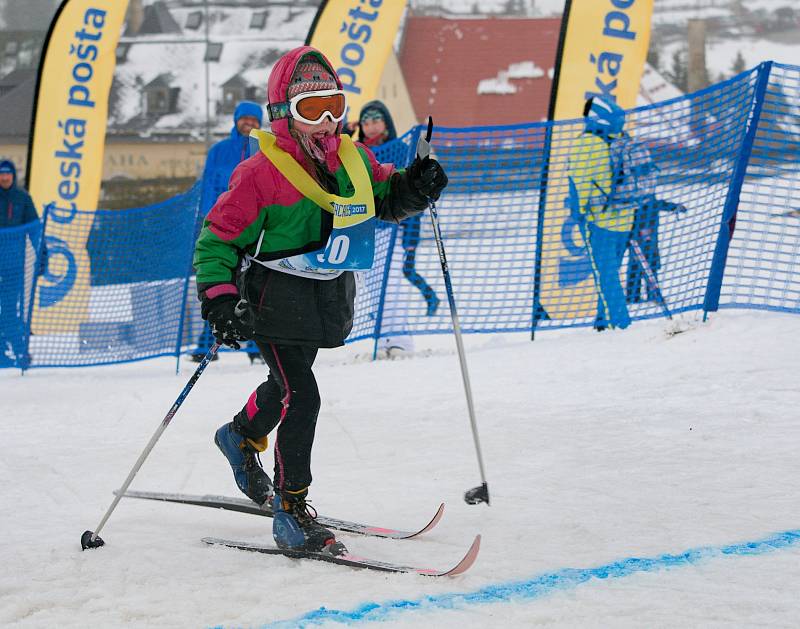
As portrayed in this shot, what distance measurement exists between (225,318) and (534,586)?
126cm

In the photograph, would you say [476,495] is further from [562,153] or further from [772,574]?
[562,153]

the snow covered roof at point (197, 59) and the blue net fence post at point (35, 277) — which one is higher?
the snow covered roof at point (197, 59)

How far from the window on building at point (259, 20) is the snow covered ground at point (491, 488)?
44.9m

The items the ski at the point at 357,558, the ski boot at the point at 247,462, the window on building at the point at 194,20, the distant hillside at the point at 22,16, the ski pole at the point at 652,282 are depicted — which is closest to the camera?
the ski at the point at 357,558

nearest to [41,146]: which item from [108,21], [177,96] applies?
[108,21]

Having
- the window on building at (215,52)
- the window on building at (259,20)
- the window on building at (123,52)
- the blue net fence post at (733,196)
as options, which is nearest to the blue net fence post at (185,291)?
the blue net fence post at (733,196)

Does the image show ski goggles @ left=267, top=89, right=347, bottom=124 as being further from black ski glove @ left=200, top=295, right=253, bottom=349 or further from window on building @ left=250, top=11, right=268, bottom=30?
window on building @ left=250, top=11, right=268, bottom=30

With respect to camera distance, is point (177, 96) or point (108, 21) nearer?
point (108, 21)

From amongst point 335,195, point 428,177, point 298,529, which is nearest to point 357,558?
point 298,529

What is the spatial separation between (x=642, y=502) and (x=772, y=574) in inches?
35.6

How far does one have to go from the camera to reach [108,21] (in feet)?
40.2

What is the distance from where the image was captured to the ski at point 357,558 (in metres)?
3.02

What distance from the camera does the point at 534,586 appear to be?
2.90m

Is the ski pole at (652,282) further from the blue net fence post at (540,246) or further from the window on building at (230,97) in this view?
the window on building at (230,97)
